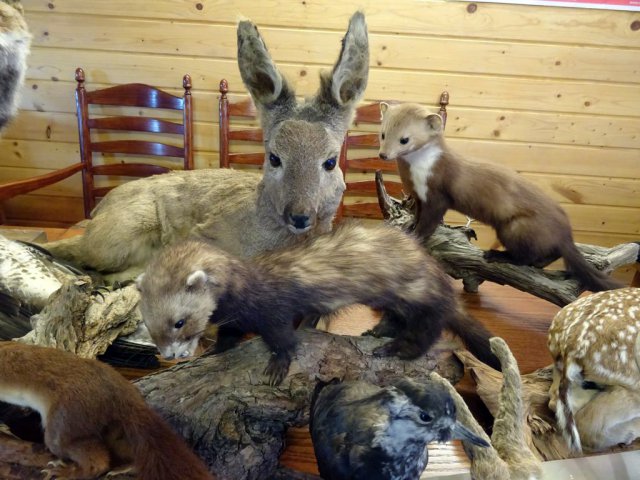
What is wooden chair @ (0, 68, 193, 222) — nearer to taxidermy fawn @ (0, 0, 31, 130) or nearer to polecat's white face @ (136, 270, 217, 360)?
taxidermy fawn @ (0, 0, 31, 130)

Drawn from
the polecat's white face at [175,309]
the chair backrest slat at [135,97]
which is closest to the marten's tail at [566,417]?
the polecat's white face at [175,309]

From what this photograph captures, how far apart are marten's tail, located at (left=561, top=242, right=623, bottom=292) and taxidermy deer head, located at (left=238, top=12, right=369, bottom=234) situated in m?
0.84

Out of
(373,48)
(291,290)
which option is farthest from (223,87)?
(291,290)

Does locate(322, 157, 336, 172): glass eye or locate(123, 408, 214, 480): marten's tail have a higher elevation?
locate(322, 157, 336, 172): glass eye

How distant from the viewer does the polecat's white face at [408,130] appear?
5.19 ft

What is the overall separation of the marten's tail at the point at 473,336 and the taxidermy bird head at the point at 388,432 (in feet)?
1.35

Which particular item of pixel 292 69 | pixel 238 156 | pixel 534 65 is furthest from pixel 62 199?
pixel 534 65

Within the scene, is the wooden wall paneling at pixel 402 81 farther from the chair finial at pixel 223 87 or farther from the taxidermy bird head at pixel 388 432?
the taxidermy bird head at pixel 388 432

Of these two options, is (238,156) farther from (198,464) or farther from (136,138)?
(198,464)

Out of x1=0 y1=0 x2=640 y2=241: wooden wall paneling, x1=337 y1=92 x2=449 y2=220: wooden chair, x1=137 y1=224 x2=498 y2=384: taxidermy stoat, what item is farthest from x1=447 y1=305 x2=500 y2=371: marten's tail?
x1=0 y1=0 x2=640 y2=241: wooden wall paneling

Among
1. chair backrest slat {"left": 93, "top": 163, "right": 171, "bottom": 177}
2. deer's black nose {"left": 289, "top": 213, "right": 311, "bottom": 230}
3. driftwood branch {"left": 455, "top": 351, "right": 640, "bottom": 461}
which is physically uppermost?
deer's black nose {"left": 289, "top": 213, "right": 311, "bottom": 230}

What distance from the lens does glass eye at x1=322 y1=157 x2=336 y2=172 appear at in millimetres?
1152

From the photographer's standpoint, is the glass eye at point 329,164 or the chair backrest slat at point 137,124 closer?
the glass eye at point 329,164

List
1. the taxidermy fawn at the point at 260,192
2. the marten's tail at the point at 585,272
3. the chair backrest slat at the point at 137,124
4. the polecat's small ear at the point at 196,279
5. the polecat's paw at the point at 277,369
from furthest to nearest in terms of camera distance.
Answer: the chair backrest slat at the point at 137,124 → the marten's tail at the point at 585,272 → the taxidermy fawn at the point at 260,192 → the polecat's paw at the point at 277,369 → the polecat's small ear at the point at 196,279
